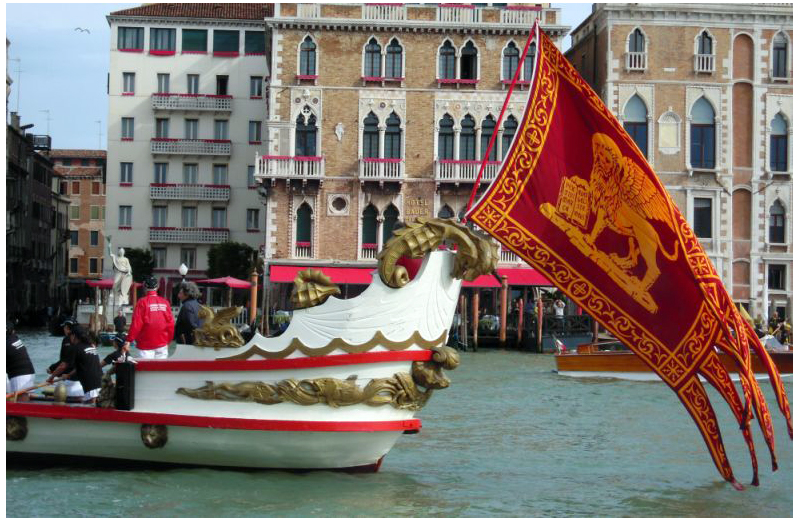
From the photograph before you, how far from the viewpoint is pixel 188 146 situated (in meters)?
40.2

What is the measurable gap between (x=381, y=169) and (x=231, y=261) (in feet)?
27.5

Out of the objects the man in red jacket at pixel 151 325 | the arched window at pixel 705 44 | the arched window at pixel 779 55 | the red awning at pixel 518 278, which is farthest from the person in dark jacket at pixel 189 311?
the arched window at pixel 779 55

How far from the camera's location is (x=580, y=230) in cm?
796

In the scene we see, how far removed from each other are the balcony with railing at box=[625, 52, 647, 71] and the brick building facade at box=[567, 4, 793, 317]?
26 millimetres

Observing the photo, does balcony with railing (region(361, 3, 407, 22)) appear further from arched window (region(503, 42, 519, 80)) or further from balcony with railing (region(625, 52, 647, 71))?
balcony with railing (region(625, 52, 647, 71))

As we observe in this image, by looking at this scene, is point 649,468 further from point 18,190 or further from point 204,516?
point 18,190

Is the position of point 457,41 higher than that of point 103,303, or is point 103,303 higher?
point 457,41

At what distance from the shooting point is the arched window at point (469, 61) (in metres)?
32.4

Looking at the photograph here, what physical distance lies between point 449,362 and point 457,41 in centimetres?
2468

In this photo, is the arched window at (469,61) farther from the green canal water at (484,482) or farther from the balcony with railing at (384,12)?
the green canal water at (484,482)

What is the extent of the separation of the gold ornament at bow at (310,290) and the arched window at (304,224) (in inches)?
933

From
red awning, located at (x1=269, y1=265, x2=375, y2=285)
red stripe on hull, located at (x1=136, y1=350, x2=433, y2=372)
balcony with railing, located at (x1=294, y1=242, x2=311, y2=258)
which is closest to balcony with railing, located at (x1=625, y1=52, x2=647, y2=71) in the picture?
red awning, located at (x1=269, y1=265, x2=375, y2=285)

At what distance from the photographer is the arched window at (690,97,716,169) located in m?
32.0

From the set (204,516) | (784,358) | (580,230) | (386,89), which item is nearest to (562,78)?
(580,230)
